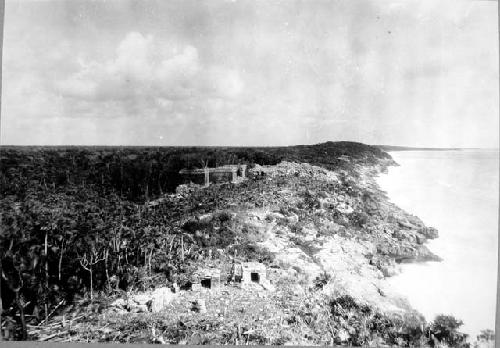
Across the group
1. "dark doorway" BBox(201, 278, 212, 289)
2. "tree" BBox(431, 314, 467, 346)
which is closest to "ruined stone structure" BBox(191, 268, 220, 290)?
"dark doorway" BBox(201, 278, 212, 289)

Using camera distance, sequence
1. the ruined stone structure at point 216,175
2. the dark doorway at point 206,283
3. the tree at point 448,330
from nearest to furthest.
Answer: the tree at point 448,330
the dark doorway at point 206,283
the ruined stone structure at point 216,175

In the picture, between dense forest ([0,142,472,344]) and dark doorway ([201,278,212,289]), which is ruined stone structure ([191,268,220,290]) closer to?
dark doorway ([201,278,212,289])

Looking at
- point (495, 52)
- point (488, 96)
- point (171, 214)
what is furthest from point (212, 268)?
point (495, 52)

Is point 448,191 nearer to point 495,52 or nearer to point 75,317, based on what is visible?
point 495,52

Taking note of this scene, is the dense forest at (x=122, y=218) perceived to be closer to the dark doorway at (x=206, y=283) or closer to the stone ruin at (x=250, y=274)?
the stone ruin at (x=250, y=274)

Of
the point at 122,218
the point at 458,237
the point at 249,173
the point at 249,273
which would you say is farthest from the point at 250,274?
the point at 458,237

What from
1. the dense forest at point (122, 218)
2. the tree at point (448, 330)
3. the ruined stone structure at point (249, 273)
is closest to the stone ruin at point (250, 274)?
the ruined stone structure at point (249, 273)
